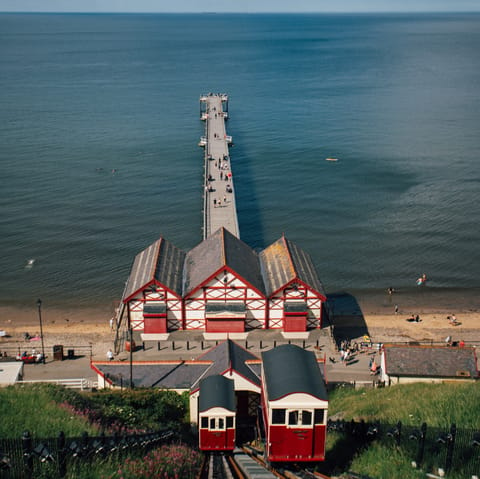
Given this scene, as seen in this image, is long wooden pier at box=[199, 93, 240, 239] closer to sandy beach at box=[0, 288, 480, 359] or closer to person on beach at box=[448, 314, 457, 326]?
sandy beach at box=[0, 288, 480, 359]

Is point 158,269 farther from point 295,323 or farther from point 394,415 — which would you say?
point 394,415

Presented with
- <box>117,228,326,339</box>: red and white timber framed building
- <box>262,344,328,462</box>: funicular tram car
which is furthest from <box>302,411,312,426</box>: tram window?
<box>117,228,326,339</box>: red and white timber framed building

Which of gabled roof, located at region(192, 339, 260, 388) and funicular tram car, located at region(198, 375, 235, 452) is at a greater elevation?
gabled roof, located at region(192, 339, 260, 388)

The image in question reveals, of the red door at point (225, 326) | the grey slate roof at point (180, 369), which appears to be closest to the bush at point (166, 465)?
the grey slate roof at point (180, 369)

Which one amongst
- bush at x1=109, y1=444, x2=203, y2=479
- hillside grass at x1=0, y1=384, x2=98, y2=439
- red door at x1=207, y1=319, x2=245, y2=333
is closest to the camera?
bush at x1=109, y1=444, x2=203, y2=479

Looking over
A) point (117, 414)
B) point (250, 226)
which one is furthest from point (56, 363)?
point (250, 226)

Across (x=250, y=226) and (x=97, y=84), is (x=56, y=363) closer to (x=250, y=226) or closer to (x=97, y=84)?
(x=250, y=226)
